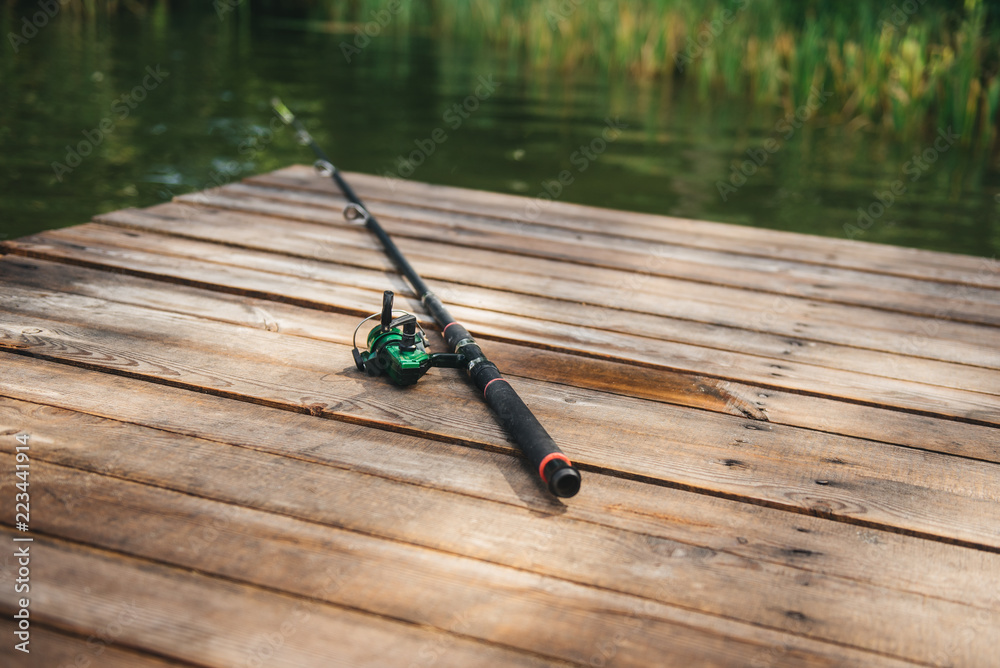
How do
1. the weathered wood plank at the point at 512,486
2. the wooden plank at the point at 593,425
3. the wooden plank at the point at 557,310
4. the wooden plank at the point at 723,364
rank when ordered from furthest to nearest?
the wooden plank at the point at 557,310, the wooden plank at the point at 723,364, the wooden plank at the point at 593,425, the weathered wood plank at the point at 512,486

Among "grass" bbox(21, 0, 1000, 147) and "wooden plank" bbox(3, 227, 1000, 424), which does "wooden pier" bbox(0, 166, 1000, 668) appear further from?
"grass" bbox(21, 0, 1000, 147)

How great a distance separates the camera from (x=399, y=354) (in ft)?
6.66

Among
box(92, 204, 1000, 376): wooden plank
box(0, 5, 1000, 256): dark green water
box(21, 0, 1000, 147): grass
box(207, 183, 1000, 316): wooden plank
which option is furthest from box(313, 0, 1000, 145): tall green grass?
box(92, 204, 1000, 376): wooden plank

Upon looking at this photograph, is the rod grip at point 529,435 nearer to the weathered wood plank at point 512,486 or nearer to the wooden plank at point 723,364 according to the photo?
the weathered wood plank at point 512,486

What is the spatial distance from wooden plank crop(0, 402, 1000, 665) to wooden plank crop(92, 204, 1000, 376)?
3.55ft

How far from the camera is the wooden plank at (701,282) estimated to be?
118 inches

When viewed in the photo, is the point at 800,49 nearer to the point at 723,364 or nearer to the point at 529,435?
the point at 723,364

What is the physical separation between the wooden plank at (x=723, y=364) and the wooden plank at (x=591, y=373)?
0.17ft

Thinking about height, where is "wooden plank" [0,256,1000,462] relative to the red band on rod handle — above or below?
below

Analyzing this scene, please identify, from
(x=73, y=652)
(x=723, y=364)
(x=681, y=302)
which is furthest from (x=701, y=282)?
(x=73, y=652)

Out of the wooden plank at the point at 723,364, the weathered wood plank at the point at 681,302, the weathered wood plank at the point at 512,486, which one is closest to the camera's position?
the weathered wood plank at the point at 512,486

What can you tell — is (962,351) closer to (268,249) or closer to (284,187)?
(268,249)

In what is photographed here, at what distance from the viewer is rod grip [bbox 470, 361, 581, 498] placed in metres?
1.62

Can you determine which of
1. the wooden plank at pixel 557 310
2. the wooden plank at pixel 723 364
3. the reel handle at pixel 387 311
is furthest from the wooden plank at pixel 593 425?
the wooden plank at pixel 557 310
